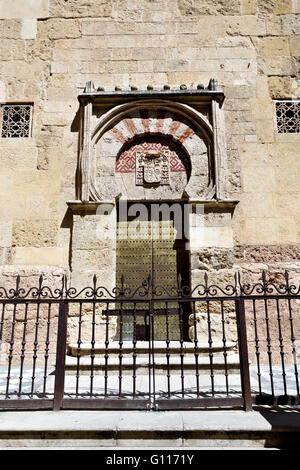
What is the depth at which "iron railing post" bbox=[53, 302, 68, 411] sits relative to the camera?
3.00 metres

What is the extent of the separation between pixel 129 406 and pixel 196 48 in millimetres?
5693

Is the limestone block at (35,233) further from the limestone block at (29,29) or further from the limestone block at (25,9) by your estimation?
the limestone block at (25,9)

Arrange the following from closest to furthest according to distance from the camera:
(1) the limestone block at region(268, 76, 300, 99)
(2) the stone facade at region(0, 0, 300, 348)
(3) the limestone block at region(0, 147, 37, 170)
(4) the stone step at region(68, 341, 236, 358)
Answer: (4) the stone step at region(68, 341, 236, 358), (2) the stone facade at region(0, 0, 300, 348), (3) the limestone block at region(0, 147, 37, 170), (1) the limestone block at region(268, 76, 300, 99)

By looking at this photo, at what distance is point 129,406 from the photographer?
2.97m

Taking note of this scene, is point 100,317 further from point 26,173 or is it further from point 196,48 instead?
point 196,48

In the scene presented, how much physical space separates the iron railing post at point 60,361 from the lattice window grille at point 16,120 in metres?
3.84

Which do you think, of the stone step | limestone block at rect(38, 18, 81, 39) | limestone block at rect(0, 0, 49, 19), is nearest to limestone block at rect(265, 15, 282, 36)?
limestone block at rect(38, 18, 81, 39)

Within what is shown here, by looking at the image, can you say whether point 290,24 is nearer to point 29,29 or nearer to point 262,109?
point 262,109

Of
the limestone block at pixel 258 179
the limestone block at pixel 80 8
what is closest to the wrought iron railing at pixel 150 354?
the limestone block at pixel 258 179

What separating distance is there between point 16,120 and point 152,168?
2.42m

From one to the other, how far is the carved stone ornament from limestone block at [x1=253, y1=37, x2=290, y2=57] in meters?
2.46

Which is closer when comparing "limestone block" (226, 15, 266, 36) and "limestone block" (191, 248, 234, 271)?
"limestone block" (191, 248, 234, 271)

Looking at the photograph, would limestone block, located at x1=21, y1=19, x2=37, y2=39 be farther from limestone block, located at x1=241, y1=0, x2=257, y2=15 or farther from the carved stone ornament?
limestone block, located at x1=241, y1=0, x2=257, y2=15

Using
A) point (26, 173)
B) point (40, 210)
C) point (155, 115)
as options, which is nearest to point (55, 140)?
point (26, 173)
